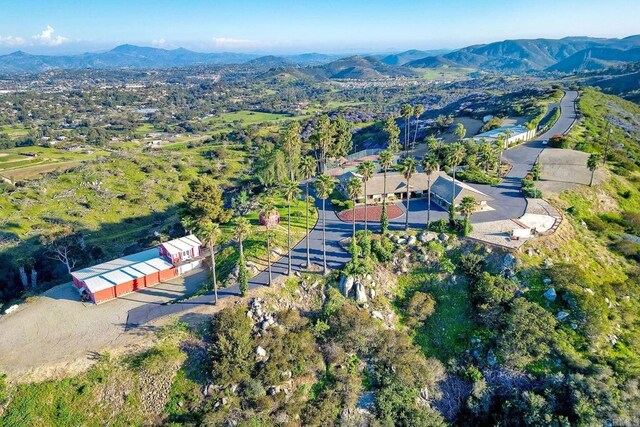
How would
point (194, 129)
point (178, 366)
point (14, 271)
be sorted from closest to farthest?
point (178, 366)
point (14, 271)
point (194, 129)

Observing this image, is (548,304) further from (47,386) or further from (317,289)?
(47,386)

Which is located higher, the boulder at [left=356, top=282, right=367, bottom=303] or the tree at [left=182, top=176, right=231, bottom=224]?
the tree at [left=182, top=176, right=231, bottom=224]

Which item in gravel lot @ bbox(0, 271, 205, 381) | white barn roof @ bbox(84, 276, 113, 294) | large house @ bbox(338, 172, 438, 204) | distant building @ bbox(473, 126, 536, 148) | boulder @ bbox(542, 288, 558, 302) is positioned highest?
distant building @ bbox(473, 126, 536, 148)

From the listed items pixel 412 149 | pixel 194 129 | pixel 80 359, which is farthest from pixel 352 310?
pixel 194 129

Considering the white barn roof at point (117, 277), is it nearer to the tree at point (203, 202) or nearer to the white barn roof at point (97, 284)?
the white barn roof at point (97, 284)

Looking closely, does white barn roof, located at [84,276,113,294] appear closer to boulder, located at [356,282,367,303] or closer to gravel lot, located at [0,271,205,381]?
gravel lot, located at [0,271,205,381]

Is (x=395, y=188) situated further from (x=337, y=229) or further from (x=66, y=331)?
(x=66, y=331)

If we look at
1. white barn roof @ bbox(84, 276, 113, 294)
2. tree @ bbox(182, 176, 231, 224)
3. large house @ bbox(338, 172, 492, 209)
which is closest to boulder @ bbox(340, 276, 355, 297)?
large house @ bbox(338, 172, 492, 209)
